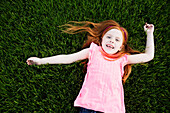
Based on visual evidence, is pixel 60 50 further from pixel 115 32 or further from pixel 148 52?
pixel 148 52

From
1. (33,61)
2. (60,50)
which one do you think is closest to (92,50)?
(60,50)

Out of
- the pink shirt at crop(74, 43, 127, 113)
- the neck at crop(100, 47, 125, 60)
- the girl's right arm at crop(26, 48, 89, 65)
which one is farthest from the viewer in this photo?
the girl's right arm at crop(26, 48, 89, 65)

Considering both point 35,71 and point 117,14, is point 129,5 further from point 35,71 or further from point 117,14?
point 35,71

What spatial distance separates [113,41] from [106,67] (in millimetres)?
320

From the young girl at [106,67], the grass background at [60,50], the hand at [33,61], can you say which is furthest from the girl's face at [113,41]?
the hand at [33,61]

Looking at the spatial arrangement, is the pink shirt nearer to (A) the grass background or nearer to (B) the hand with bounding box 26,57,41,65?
(A) the grass background

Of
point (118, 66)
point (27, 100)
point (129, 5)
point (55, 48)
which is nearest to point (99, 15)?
point (129, 5)

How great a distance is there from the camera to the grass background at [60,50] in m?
1.99

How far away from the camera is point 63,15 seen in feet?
8.55

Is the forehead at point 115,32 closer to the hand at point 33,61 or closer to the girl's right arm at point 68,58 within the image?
the girl's right arm at point 68,58

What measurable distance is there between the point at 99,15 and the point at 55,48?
3.18ft

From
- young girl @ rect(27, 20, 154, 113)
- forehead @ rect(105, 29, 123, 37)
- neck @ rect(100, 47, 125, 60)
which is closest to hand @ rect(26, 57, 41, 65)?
young girl @ rect(27, 20, 154, 113)

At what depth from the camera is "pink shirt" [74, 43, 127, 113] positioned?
5.49ft

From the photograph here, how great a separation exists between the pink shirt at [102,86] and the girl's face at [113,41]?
15 centimetres
